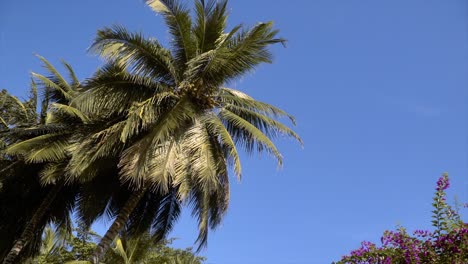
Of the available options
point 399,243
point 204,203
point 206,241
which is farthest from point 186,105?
point 399,243

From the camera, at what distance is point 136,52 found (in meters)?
11.5

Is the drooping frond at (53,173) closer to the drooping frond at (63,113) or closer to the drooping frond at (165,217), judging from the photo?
the drooping frond at (63,113)

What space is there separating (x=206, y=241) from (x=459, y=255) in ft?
22.5

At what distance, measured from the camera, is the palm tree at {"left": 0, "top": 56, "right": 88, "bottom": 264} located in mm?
13516

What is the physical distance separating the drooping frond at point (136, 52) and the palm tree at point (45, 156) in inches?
98.3

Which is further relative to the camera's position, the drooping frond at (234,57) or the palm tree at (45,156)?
the palm tree at (45,156)

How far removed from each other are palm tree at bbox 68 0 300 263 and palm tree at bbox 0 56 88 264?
213 cm

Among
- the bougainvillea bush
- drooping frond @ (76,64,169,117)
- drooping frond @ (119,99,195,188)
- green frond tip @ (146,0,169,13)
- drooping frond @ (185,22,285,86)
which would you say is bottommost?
the bougainvillea bush

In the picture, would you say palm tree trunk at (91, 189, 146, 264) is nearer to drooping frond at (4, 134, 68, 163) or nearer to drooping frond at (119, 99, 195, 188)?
drooping frond at (119, 99, 195, 188)

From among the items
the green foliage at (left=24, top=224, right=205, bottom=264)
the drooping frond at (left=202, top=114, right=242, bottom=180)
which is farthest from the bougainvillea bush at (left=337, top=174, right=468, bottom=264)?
the green foliage at (left=24, top=224, right=205, bottom=264)

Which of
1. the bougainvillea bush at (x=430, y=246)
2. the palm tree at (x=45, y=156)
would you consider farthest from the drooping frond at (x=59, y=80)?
the bougainvillea bush at (x=430, y=246)

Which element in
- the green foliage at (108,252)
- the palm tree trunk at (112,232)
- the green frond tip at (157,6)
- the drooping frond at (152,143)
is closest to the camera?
the drooping frond at (152,143)

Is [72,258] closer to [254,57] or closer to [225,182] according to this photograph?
[225,182]

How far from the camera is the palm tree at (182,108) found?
1066 centimetres
